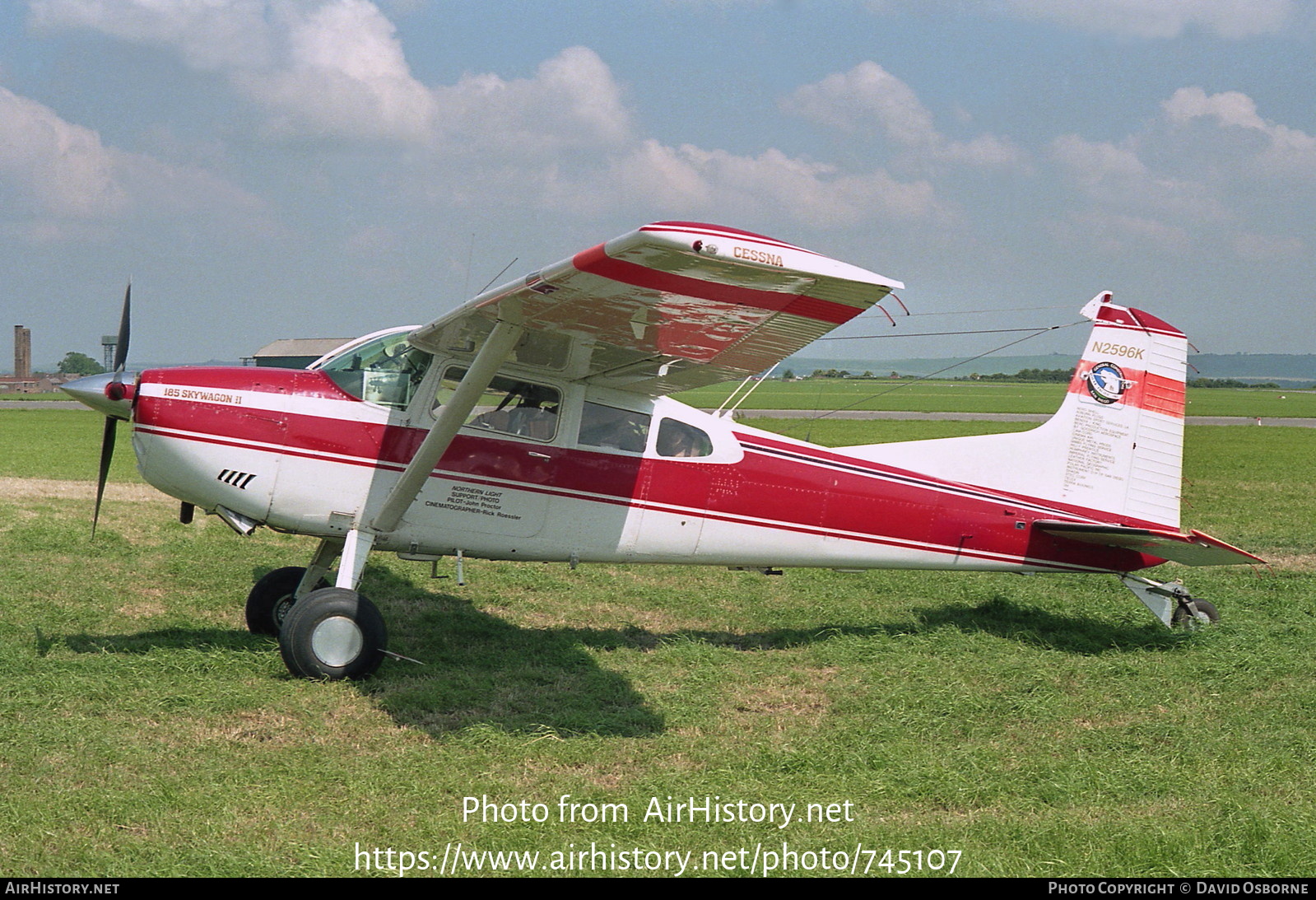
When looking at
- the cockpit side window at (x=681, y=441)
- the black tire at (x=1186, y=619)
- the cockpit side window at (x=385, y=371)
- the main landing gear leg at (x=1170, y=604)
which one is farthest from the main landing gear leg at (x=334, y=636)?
the black tire at (x=1186, y=619)

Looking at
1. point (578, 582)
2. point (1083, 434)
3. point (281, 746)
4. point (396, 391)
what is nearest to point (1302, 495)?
point (1083, 434)

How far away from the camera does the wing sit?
449cm

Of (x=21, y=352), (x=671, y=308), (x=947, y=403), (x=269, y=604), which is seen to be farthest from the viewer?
(x=21, y=352)

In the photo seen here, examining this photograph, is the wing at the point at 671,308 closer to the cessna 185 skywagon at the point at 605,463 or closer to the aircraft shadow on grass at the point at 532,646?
the cessna 185 skywagon at the point at 605,463

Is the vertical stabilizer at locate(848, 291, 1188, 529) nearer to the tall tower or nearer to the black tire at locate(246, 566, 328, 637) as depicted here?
the black tire at locate(246, 566, 328, 637)

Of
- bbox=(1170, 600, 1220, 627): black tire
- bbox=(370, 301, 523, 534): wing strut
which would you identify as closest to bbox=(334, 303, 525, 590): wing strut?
bbox=(370, 301, 523, 534): wing strut

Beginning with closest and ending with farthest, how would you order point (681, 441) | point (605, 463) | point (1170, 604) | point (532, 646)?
point (605, 463), point (681, 441), point (532, 646), point (1170, 604)

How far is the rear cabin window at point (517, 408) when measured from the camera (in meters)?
7.39

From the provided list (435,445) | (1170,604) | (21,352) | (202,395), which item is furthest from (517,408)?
(21,352)

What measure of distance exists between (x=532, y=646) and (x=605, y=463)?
156 centimetres

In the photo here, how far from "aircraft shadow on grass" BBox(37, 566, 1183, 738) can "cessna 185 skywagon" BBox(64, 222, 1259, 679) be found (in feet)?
1.57

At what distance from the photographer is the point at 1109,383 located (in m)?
8.62

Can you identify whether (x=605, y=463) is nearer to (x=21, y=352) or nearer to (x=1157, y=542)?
(x=1157, y=542)

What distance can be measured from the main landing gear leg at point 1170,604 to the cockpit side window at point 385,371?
5.92m
